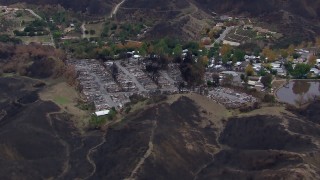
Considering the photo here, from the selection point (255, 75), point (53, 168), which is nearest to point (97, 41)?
point (255, 75)

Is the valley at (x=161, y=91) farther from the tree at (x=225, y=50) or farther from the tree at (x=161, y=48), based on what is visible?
the tree at (x=161, y=48)

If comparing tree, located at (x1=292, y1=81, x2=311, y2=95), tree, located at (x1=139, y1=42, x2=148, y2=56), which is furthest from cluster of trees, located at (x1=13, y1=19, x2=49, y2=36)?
tree, located at (x1=292, y1=81, x2=311, y2=95)

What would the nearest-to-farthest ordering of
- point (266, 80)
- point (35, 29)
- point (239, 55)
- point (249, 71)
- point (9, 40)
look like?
point (266, 80) < point (249, 71) < point (239, 55) < point (9, 40) < point (35, 29)

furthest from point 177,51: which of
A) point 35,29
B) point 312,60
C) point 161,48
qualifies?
point 35,29

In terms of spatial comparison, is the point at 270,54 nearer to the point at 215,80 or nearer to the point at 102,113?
the point at 215,80

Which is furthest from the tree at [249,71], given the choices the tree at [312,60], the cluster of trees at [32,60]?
the cluster of trees at [32,60]

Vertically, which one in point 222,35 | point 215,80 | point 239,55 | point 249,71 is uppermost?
point 239,55

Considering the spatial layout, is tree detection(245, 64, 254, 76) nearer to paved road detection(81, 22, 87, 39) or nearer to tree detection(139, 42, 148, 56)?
tree detection(139, 42, 148, 56)
